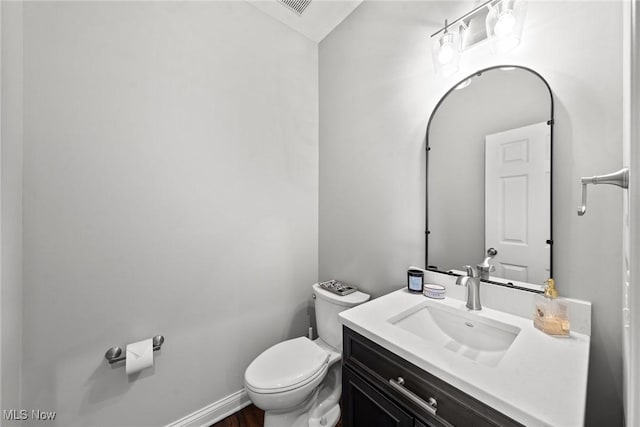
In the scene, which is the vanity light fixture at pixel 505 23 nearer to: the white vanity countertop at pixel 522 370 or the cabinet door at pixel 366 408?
the white vanity countertop at pixel 522 370

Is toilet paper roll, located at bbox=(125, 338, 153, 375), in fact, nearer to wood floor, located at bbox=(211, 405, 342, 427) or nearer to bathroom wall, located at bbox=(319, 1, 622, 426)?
wood floor, located at bbox=(211, 405, 342, 427)

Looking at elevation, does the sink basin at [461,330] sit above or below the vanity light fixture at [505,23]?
below

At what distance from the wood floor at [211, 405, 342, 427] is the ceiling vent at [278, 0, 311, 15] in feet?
8.50

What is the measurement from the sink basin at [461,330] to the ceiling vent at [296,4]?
1929 millimetres

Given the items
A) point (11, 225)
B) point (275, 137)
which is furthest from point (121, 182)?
point (275, 137)

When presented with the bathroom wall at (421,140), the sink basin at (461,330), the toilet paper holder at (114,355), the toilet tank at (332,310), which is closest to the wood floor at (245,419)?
the toilet tank at (332,310)

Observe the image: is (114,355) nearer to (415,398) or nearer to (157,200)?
(157,200)

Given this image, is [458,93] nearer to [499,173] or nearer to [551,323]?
[499,173]

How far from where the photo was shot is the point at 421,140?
129cm

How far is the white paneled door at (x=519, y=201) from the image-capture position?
92 cm

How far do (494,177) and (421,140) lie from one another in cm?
40

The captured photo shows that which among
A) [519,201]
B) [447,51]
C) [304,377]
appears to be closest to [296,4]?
[447,51]

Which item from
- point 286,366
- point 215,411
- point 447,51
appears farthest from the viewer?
point 215,411

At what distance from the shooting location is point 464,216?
3.76 ft
